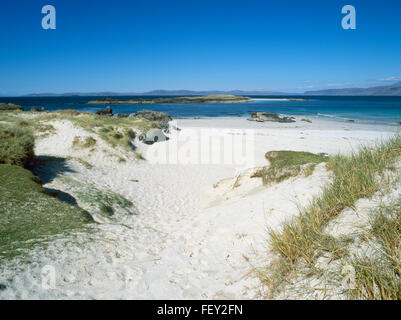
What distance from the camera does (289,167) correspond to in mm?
8039

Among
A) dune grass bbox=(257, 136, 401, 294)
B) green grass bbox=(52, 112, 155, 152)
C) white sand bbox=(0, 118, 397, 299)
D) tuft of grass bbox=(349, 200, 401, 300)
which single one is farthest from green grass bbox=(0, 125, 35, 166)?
tuft of grass bbox=(349, 200, 401, 300)

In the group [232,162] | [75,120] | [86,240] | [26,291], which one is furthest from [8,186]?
Answer: [75,120]

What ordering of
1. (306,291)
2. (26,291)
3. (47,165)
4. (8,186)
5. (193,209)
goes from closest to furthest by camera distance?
(306,291), (26,291), (8,186), (193,209), (47,165)

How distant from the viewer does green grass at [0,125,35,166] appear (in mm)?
8758

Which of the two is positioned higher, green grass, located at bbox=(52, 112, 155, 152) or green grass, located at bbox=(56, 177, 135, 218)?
green grass, located at bbox=(52, 112, 155, 152)

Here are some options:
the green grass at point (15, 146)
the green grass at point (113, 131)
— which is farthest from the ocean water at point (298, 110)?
the green grass at point (15, 146)

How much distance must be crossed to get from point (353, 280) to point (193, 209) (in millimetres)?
7045

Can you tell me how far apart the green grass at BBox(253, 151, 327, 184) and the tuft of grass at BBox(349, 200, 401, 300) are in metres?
4.28

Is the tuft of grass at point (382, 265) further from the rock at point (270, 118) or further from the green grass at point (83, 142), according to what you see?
the rock at point (270, 118)

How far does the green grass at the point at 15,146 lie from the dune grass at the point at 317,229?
9.52 metres

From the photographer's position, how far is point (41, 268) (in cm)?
383

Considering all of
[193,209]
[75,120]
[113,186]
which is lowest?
[193,209]

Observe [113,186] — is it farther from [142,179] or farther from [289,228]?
[289,228]

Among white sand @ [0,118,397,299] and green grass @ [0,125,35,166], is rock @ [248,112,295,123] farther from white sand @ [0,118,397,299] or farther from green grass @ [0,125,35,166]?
green grass @ [0,125,35,166]
